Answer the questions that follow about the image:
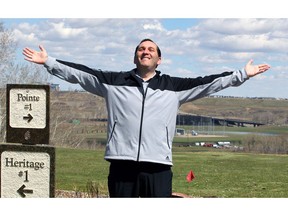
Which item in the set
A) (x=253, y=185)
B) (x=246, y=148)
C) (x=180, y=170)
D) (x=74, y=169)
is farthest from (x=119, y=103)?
(x=246, y=148)

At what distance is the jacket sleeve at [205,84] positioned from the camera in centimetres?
374

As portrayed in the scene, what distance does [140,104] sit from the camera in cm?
356

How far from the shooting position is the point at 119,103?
3.60 metres

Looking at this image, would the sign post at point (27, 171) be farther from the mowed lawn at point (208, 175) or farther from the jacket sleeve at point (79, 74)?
the mowed lawn at point (208, 175)

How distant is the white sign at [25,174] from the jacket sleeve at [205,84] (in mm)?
1718

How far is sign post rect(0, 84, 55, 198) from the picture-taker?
4895 millimetres

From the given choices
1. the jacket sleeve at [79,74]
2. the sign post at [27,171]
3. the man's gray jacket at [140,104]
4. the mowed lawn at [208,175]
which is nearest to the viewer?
the man's gray jacket at [140,104]

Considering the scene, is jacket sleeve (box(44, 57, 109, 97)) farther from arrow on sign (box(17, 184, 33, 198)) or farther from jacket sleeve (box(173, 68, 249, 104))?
arrow on sign (box(17, 184, 33, 198))

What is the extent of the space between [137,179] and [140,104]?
51 centimetres

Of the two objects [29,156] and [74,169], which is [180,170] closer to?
[74,169]

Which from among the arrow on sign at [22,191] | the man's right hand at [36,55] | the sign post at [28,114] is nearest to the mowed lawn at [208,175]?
the arrow on sign at [22,191]

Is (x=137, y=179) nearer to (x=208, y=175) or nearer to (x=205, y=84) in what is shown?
(x=205, y=84)

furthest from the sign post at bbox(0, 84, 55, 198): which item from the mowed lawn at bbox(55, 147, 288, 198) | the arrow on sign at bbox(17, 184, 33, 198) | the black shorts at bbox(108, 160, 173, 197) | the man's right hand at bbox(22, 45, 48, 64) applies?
the mowed lawn at bbox(55, 147, 288, 198)

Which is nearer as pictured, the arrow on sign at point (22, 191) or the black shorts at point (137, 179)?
the black shorts at point (137, 179)
